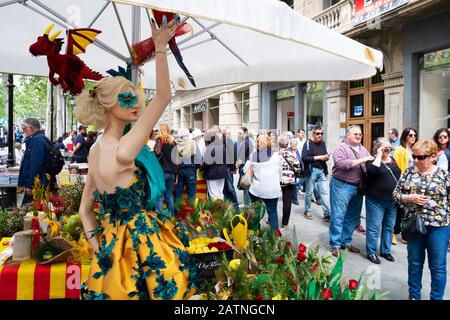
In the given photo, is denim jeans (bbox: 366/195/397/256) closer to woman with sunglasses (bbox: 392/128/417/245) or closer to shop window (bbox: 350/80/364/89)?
woman with sunglasses (bbox: 392/128/417/245)

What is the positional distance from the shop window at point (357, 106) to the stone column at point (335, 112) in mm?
272

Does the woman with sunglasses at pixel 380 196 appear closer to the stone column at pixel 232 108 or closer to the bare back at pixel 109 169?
the bare back at pixel 109 169

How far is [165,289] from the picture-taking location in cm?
178

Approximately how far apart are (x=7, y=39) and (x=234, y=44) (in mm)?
2563

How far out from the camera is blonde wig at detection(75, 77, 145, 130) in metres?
2.02

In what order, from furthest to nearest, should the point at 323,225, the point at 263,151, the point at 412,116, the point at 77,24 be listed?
the point at 412,116
the point at 323,225
the point at 263,151
the point at 77,24

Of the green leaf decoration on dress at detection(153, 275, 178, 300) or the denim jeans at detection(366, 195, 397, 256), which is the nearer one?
the green leaf decoration on dress at detection(153, 275, 178, 300)

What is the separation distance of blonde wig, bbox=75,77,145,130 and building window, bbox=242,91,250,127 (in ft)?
61.7

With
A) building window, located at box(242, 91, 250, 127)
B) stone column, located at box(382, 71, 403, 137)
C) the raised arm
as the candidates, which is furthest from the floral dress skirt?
Result: building window, located at box(242, 91, 250, 127)

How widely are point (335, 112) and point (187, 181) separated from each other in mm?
7953

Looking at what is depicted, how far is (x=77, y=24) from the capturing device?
165 inches

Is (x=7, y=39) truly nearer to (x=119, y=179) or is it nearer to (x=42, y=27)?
(x=42, y=27)

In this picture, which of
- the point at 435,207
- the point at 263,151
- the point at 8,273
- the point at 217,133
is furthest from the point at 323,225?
the point at 8,273
